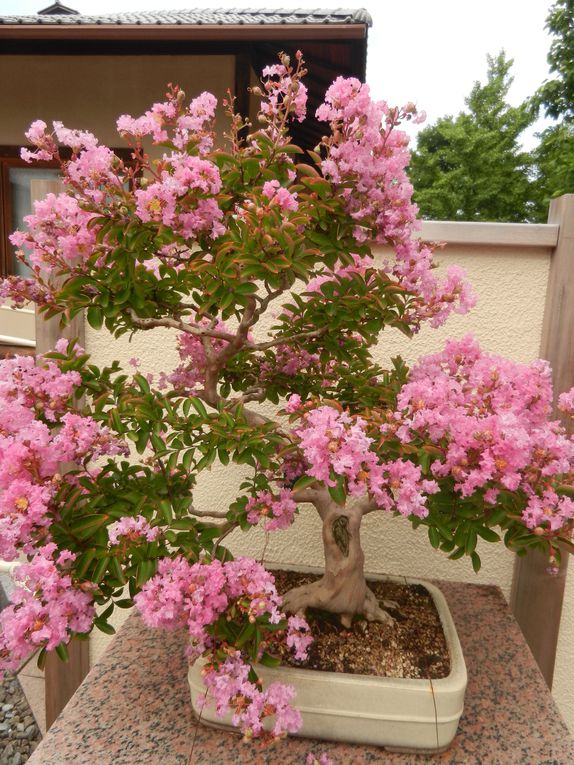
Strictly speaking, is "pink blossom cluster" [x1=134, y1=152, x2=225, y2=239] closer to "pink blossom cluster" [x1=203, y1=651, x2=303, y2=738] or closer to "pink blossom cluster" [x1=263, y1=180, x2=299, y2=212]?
"pink blossom cluster" [x1=263, y1=180, x2=299, y2=212]

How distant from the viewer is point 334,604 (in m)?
1.22

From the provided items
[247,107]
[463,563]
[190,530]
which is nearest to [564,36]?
[247,107]

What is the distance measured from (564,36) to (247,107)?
9.64 metres

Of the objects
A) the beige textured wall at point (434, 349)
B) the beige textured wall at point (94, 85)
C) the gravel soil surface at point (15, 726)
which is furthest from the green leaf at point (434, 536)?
the beige textured wall at point (94, 85)

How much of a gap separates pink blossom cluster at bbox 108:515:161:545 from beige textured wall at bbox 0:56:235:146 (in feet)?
10.8

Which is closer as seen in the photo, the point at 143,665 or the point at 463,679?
the point at 463,679

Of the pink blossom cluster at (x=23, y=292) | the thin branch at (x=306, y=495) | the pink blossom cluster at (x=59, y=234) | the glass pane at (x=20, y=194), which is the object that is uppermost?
the glass pane at (x=20, y=194)

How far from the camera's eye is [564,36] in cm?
1016

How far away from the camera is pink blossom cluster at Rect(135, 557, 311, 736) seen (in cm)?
88

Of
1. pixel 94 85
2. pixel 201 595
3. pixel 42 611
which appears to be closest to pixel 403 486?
pixel 201 595

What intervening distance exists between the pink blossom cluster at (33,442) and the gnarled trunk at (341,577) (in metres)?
0.53

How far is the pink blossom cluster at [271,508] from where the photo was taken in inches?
39.1

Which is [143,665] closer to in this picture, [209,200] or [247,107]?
[209,200]

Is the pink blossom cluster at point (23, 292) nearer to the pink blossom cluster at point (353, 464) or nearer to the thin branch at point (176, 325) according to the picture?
the thin branch at point (176, 325)
